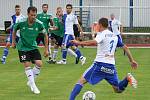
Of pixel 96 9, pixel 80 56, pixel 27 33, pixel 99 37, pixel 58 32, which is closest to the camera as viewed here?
pixel 99 37

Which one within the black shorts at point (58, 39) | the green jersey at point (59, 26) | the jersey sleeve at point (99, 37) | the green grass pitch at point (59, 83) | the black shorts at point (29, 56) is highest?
the jersey sleeve at point (99, 37)

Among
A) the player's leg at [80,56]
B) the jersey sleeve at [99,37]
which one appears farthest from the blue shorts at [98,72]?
the player's leg at [80,56]

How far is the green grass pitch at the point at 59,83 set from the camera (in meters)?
12.6

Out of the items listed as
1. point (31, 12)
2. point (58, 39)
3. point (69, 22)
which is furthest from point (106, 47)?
point (58, 39)

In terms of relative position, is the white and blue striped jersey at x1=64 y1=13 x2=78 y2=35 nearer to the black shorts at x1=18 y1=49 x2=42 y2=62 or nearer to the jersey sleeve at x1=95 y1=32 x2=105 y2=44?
the black shorts at x1=18 y1=49 x2=42 y2=62

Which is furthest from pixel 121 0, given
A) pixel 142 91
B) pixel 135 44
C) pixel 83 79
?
pixel 83 79

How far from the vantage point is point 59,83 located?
49.0 feet

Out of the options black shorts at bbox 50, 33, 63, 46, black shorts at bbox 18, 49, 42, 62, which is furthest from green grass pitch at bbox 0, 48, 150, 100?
black shorts at bbox 50, 33, 63, 46

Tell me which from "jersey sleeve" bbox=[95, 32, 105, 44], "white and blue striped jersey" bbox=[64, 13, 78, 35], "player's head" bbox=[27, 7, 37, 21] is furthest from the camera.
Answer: "white and blue striped jersey" bbox=[64, 13, 78, 35]

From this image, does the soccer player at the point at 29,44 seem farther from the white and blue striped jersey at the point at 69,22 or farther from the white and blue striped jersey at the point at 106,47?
the white and blue striped jersey at the point at 69,22

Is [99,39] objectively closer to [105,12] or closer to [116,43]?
[116,43]

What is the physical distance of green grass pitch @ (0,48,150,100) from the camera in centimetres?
1258

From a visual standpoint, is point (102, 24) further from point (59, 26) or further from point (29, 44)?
point (59, 26)

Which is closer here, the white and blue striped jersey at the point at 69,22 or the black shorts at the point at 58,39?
the white and blue striped jersey at the point at 69,22
